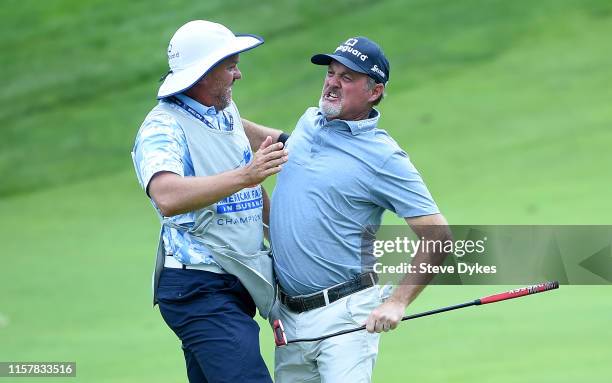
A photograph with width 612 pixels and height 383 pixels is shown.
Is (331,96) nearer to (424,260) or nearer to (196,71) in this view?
(196,71)

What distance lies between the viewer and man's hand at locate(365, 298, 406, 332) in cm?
533

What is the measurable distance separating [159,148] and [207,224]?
0.37m

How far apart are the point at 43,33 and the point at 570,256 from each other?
11.4m

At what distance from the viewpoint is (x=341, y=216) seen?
217 inches

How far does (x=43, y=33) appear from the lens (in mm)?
17844

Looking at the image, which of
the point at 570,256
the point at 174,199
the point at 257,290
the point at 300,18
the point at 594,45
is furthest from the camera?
the point at 300,18

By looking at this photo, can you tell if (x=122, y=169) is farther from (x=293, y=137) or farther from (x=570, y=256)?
(x=293, y=137)

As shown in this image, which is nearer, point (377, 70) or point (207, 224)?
point (207, 224)

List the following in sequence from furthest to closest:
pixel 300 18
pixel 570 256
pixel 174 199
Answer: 1. pixel 300 18
2. pixel 570 256
3. pixel 174 199

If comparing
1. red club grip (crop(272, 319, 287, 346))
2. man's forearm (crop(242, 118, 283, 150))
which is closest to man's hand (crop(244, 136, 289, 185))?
red club grip (crop(272, 319, 287, 346))

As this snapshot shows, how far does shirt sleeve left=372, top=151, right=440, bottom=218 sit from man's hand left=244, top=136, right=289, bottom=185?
496mm

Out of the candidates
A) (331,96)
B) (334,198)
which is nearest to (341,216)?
(334,198)

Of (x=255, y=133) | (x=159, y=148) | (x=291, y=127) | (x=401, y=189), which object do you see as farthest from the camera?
(x=291, y=127)

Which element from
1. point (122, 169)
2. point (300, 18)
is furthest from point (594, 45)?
point (122, 169)
